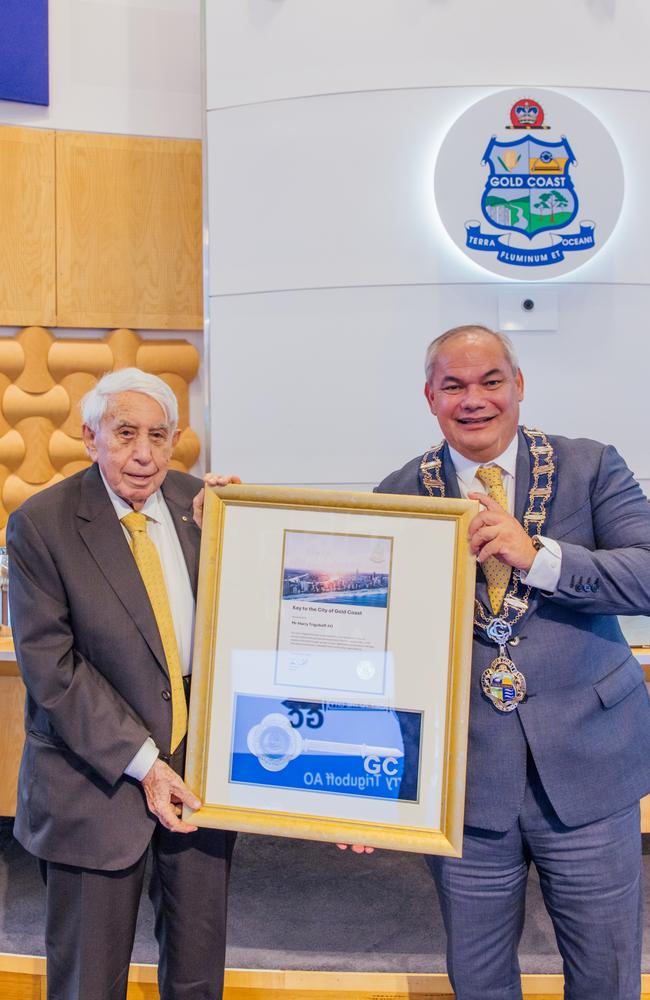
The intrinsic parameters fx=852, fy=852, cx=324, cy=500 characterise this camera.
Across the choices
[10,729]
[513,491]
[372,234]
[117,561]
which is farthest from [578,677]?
[372,234]

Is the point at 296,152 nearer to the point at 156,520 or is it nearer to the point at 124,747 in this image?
the point at 156,520

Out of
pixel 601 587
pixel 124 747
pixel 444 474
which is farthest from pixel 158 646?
pixel 601 587

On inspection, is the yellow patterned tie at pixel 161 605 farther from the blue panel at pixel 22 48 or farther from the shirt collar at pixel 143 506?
the blue panel at pixel 22 48

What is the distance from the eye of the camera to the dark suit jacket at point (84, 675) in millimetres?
1898

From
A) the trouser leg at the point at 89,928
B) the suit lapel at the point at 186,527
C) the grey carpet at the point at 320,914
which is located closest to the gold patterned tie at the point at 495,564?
the suit lapel at the point at 186,527

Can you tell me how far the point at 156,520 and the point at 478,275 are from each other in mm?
2479

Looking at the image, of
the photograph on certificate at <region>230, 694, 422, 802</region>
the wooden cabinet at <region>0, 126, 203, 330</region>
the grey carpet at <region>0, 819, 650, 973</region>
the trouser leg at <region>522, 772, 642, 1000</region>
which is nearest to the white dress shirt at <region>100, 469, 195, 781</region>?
the photograph on certificate at <region>230, 694, 422, 802</region>

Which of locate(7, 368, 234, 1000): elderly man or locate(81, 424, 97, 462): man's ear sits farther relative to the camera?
locate(81, 424, 97, 462): man's ear

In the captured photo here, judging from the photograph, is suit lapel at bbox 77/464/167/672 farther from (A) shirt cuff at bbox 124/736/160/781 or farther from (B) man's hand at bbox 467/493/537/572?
(B) man's hand at bbox 467/493/537/572

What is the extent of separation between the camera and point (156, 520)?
82.6 inches

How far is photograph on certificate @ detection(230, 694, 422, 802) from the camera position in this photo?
6.14 ft

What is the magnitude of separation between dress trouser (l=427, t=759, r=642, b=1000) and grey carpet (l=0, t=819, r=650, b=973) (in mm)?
976

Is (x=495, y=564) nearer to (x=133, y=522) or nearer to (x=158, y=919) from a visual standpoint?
(x=133, y=522)

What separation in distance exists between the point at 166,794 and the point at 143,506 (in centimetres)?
68
